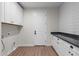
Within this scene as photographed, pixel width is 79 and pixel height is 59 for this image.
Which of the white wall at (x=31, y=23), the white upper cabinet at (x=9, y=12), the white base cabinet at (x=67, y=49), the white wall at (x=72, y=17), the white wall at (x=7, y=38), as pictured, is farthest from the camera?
the white wall at (x=31, y=23)

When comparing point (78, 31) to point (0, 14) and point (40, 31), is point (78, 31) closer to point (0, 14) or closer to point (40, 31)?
point (0, 14)

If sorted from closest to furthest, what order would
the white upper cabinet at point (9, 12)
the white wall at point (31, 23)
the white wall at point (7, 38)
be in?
1. the white upper cabinet at point (9, 12)
2. the white wall at point (7, 38)
3. the white wall at point (31, 23)

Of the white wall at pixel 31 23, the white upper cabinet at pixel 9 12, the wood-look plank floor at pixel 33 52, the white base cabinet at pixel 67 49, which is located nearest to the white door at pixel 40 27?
the white wall at pixel 31 23

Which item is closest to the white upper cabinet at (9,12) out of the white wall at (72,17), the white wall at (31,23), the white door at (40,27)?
the white wall at (72,17)

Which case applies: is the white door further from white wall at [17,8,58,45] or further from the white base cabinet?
the white base cabinet

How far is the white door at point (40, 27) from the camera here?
6095 millimetres

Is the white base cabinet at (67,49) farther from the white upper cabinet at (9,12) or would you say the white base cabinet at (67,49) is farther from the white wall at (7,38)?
the white wall at (7,38)

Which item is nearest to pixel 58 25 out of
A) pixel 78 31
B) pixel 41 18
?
pixel 41 18

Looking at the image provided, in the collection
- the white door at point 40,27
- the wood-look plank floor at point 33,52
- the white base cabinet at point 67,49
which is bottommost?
the wood-look plank floor at point 33,52

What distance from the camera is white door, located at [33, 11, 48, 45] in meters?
6.10

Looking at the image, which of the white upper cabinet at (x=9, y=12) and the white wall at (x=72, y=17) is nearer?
the white upper cabinet at (x=9, y=12)

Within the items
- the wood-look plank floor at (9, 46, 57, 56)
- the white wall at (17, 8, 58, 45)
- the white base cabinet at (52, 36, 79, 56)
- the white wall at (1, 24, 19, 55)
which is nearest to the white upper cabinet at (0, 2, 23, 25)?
the white wall at (1, 24, 19, 55)

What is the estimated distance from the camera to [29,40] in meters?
6.08

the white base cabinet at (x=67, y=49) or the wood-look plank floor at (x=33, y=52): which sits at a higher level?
the white base cabinet at (x=67, y=49)
